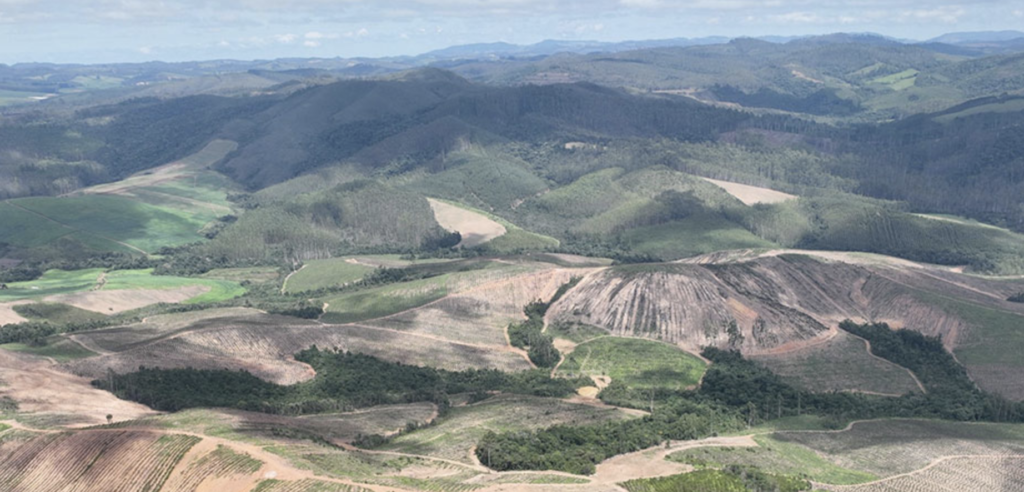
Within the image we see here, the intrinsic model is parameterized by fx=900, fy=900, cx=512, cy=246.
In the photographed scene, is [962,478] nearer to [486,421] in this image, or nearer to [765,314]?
[486,421]

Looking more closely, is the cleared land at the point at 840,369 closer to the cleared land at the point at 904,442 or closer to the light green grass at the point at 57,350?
the cleared land at the point at 904,442

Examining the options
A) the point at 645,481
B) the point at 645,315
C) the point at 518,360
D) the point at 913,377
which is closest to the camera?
the point at 645,481

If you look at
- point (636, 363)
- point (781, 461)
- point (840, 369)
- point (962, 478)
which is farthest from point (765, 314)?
point (962, 478)

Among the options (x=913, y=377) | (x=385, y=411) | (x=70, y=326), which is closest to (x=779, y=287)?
(x=913, y=377)

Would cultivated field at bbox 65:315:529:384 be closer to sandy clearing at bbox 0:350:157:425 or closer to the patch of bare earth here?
sandy clearing at bbox 0:350:157:425

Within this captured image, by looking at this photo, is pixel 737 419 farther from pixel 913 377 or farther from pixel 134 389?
pixel 134 389

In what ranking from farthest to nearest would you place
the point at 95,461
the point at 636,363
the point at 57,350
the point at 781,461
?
the point at 636,363 < the point at 57,350 < the point at 781,461 < the point at 95,461

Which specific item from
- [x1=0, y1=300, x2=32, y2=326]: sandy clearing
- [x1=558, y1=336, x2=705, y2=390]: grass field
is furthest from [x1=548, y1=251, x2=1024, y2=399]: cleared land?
[x1=0, y1=300, x2=32, y2=326]: sandy clearing
